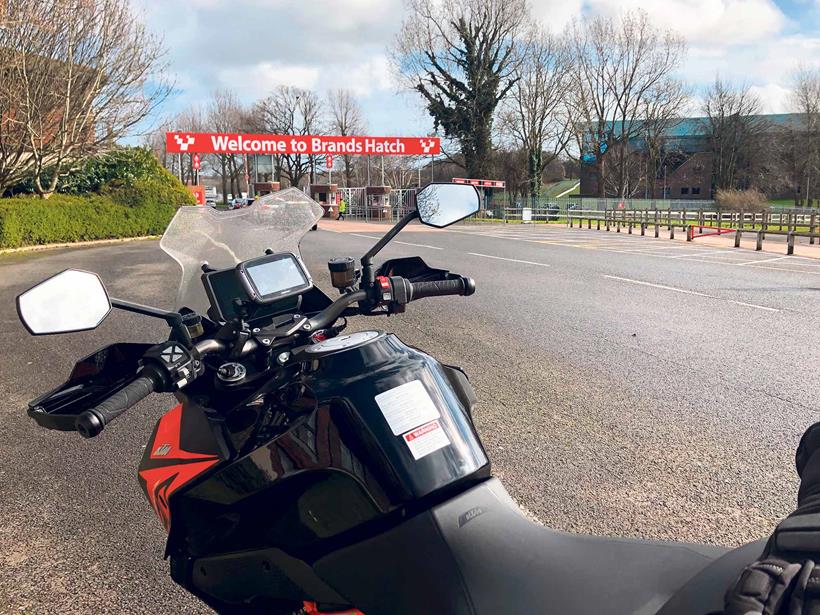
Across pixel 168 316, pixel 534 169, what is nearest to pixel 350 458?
pixel 168 316

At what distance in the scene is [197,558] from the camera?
60.6 inches

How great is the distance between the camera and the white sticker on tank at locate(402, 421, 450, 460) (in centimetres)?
124

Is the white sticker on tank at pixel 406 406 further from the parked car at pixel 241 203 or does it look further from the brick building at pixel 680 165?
the brick building at pixel 680 165

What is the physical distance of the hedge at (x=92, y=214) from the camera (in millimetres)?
19375

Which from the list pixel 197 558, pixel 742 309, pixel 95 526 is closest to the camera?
pixel 197 558

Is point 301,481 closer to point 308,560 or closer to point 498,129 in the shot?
point 308,560

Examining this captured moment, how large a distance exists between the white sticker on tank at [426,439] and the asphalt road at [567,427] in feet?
5.88

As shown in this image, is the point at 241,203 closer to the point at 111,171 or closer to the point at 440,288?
the point at 440,288

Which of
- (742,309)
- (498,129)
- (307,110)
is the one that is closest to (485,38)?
(498,129)

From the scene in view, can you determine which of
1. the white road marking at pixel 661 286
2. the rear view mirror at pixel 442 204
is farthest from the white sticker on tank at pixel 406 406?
the white road marking at pixel 661 286

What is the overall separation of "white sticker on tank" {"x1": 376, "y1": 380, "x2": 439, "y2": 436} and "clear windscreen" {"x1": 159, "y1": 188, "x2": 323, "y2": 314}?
108cm

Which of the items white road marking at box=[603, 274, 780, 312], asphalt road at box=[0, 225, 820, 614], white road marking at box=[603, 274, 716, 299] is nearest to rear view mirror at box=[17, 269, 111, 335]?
asphalt road at box=[0, 225, 820, 614]

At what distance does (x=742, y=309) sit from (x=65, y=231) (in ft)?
68.9

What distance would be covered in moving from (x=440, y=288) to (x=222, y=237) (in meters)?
0.83
